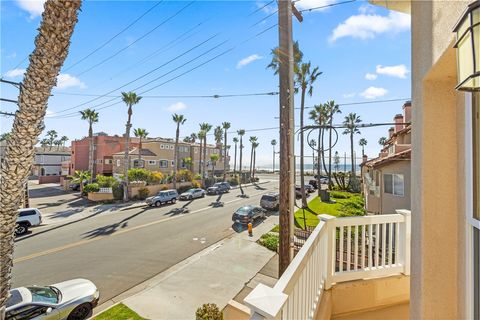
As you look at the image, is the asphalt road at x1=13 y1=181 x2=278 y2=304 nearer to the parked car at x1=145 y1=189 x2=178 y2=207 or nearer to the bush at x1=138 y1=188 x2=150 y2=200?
the parked car at x1=145 y1=189 x2=178 y2=207

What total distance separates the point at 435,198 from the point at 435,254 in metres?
0.52

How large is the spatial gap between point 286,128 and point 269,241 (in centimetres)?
983

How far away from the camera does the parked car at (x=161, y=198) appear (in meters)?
26.0

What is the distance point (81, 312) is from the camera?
24.5 feet

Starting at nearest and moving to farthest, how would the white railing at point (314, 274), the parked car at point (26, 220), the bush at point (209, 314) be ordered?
the white railing at point (314, 274), the bush at point (209, 314), the parked car at point (26, 220)

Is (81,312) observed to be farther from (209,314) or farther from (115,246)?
(115,246)

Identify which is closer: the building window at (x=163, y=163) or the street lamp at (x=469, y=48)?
the street lamp at (x=469, y=48)

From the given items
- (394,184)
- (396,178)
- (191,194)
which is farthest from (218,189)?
(396,178)

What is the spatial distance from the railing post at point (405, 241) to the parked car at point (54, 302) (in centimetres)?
837

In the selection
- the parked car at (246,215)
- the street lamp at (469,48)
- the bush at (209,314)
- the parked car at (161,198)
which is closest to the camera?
the street lamp at (469,48)

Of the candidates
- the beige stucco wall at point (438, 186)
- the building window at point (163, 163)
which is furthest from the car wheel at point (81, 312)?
the building window at point (163, 163)

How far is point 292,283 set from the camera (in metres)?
2.04

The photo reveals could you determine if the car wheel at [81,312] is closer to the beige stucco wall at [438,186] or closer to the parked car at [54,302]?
the parked car at [54,302]

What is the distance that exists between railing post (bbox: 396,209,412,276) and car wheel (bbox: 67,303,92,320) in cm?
839
